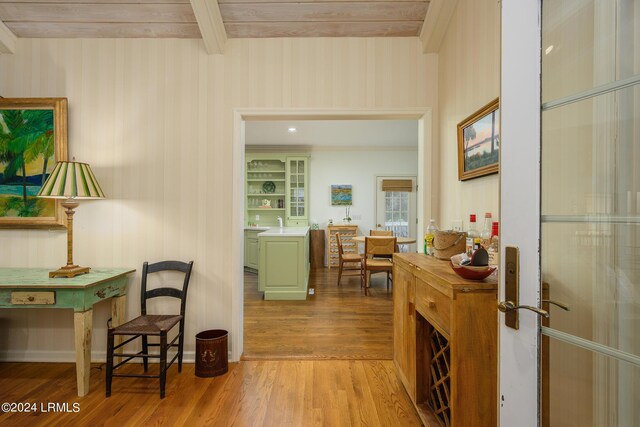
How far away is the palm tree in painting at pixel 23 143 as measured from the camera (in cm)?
265

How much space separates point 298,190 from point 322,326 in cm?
404

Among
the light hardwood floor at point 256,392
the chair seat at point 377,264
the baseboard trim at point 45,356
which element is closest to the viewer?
the light hardwood floor at point 256,392

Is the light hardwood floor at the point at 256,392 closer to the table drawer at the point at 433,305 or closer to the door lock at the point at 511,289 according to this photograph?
the table drawer at the point at 433,305

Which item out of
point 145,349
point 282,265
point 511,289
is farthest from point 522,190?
point 282,265

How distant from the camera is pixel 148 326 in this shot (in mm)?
2275

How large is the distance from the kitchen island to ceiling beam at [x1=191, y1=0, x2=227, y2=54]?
8.25 ft

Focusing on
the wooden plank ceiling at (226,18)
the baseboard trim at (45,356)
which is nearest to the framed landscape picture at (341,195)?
the wooden plank ceiling at (226,18)

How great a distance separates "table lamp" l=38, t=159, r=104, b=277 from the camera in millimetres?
2283

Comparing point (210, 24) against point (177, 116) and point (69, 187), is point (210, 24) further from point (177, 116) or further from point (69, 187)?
point (69, 187)

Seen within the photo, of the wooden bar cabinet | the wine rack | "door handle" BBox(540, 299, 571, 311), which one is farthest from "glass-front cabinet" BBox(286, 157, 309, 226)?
"door handle" BBox(540, 299, 571, 311)

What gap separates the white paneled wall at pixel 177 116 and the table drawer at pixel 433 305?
1.58 meters

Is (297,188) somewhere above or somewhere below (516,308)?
above

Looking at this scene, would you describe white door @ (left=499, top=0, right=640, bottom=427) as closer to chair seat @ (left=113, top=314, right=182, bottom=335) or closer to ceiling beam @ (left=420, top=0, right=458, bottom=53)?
ceiling beam @ (left=420, top=0, right=458, bottom=53)

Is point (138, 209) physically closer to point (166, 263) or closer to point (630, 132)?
point (166, 263)
